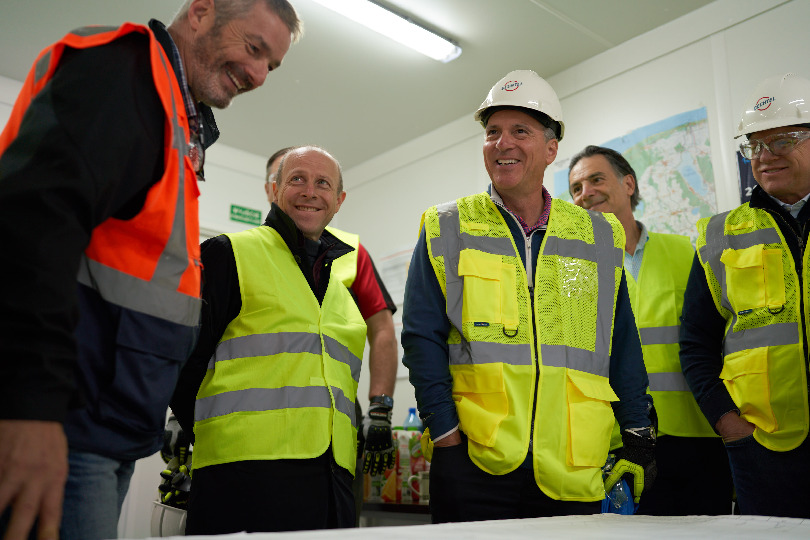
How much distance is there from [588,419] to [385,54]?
2.75 metres

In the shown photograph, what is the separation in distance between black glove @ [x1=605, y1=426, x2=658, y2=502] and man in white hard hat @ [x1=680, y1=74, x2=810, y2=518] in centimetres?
44

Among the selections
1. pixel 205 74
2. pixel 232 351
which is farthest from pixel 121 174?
pixel 232 351

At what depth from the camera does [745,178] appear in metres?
2.99

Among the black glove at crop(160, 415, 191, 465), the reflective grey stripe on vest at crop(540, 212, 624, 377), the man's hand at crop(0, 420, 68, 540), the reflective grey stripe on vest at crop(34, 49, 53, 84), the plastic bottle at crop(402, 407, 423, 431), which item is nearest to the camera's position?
the man's hand at crop(0, 420, 68, 540)

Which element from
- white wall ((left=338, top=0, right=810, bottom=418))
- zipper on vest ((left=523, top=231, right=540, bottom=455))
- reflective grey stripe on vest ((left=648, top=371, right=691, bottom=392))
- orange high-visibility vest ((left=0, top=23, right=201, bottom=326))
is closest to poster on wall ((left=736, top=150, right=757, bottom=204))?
white wall ((left=338, top=0, right=810, bottom=418))

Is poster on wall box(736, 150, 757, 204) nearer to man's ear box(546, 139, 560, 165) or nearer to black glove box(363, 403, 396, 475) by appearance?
man's ear box(546, 139, 560, 165)

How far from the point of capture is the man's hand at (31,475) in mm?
800

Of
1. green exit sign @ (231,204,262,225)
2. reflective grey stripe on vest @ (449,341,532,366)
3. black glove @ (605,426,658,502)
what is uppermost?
green exit sign @ (231,204,262,225)

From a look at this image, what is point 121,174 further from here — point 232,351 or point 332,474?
point 332,474

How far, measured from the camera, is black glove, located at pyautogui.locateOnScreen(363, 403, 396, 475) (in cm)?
228

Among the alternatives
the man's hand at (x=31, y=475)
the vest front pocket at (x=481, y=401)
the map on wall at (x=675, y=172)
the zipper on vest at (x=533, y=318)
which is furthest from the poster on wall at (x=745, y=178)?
the man's hand at (x=31, y=475)

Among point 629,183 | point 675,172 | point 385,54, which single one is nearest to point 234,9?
point 629,183

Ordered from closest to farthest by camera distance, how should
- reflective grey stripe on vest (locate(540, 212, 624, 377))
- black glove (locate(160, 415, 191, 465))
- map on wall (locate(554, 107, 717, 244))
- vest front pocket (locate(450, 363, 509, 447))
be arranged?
vest front pocket (locate(450, 363, 509, 447)), reflective grey stripe on vest (locate(540, 212, 624, 377)), black glove (locate(160, 415, 191, 465)), map on wall (locate(554, 107, 717, 244))

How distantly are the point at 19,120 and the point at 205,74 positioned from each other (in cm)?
41
